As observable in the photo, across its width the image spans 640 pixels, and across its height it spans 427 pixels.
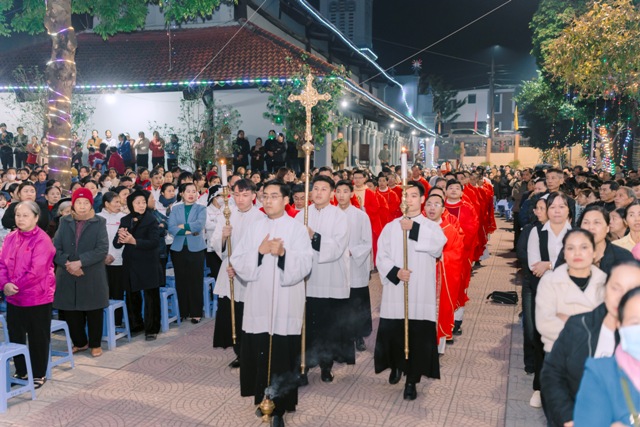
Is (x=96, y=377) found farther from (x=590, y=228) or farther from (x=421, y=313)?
(x=590, y=228)

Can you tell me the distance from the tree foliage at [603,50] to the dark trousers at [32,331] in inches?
502

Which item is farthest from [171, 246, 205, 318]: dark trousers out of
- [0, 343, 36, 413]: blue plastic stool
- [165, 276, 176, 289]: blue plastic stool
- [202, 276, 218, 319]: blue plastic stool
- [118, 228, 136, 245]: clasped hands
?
[0, 343, 36, 413]: blue plastic stool

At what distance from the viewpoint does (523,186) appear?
16875 mm

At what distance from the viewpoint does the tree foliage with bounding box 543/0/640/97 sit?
13.8m

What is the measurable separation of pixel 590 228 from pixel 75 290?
5.50 metres

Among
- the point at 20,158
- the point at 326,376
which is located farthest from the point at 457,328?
the point at 20,158

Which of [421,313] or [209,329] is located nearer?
[421,313]

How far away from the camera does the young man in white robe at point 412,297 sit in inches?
252

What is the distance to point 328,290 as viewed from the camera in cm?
723

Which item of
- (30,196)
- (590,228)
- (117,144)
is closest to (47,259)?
(30,196)

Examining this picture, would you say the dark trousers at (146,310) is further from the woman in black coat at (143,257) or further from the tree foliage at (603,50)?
the tree foliage at (603,50)

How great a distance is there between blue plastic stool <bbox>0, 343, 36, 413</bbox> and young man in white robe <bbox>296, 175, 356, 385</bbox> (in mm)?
2806

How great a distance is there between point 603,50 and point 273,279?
11662 mm

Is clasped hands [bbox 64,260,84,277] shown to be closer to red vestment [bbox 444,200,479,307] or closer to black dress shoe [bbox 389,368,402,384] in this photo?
black dress shoe [bbox 389,368,402,384]
